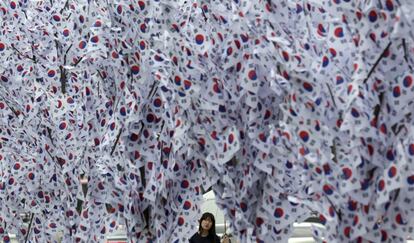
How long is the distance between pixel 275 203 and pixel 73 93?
4.38 metres

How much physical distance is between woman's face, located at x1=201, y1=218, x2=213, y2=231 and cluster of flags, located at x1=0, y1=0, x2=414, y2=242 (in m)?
1.59

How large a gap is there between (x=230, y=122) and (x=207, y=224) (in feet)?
14.1

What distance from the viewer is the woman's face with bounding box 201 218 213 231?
42.6ft

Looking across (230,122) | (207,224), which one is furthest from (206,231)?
(230,122)

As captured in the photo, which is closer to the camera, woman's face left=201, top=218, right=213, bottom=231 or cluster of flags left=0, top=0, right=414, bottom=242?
cluster of flags left=0, top=0, right=414, bottom=242

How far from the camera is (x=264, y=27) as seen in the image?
28.0 feet

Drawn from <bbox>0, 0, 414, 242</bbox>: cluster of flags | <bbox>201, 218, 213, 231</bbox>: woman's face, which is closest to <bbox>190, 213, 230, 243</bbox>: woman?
<bbox>201, 218, 213, 231</bbox>: woman's face

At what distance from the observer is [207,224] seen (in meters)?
13.0

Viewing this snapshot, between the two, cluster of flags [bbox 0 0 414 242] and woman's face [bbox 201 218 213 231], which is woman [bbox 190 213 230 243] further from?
cluster of flags [bbox 0 0 414 242]

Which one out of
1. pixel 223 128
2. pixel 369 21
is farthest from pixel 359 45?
pixel 223 128

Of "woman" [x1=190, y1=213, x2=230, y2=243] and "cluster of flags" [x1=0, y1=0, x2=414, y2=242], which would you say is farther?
"woman" [x1=190, y1=213, x2=230, y2=243]

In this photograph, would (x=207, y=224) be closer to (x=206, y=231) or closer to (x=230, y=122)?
(x=206, y=231)

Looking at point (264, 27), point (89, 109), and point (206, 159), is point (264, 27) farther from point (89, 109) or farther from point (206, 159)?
point (89, 109)

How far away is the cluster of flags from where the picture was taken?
750cm
